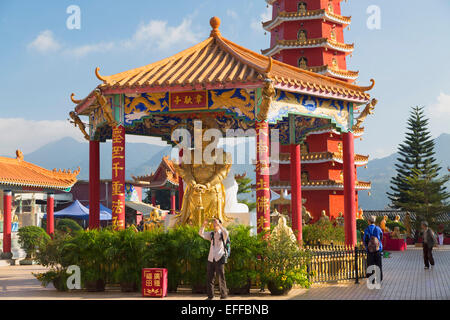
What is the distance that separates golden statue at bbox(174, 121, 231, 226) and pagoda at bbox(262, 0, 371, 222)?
22640 mm

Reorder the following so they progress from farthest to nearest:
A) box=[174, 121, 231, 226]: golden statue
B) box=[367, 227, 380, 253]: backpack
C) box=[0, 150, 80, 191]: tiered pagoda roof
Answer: box=[0, 150, 80, 191]: tiered pagoda roof, box=[174, 121, 231, 226]: golden statue, box=[367, 227, 380, 253]: backpack

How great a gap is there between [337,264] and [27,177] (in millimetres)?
19293

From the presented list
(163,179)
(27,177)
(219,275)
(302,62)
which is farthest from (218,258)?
(163,179)

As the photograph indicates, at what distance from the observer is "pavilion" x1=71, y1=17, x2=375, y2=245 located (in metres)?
13.6

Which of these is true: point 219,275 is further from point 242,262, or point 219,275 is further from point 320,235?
point 320,235

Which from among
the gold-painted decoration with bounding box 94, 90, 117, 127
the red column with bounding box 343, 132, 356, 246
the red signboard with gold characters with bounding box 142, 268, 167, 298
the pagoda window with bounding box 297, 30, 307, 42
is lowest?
the red signboard with gold characters with bounding box 142, 268, 167, 298

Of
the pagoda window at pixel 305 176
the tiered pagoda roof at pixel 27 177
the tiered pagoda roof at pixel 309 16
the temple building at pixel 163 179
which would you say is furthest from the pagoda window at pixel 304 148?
the tiered pagoda roof at pixel 27 177

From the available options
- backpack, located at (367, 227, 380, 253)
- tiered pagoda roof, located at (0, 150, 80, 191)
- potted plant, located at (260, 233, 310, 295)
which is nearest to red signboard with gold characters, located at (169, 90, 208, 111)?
potted plant, located at (260, 233, 310, 295)

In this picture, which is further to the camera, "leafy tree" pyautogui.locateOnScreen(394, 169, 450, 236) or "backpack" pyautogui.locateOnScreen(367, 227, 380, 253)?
"leafy tree" pyautogui.locateOnScreen(394, 169, 450, 236)

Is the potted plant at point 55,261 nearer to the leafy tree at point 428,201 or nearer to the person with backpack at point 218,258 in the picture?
the person with backpack at point 218,258

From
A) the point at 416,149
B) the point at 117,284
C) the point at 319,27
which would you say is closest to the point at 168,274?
the point at 117,284

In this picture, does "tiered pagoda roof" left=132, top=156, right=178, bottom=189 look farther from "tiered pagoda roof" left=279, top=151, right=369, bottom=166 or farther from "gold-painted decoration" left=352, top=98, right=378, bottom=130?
"gold-painted decoration" left=352, top=98, right=378, bottom=130

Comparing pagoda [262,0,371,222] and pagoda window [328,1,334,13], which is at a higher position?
pagoda window [328,1,334,13]
